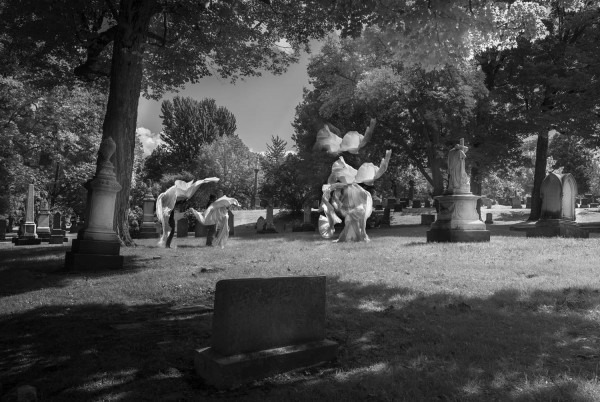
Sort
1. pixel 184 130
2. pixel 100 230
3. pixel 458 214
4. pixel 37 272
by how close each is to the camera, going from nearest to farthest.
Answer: pixel 37 272, pixel 100 230, pixel 458 214, pixel 184 130

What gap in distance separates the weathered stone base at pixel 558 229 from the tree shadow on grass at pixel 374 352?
9.87 metres

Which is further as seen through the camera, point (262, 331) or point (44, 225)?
point (44, 225)

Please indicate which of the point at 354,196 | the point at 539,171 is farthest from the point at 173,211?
the point at 539,171

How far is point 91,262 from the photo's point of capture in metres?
10.5

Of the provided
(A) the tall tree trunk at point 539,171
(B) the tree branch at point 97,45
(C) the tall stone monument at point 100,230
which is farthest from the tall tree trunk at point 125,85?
(A) the tall tree trunk at point 539,171

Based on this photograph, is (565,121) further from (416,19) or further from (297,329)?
(297,329)

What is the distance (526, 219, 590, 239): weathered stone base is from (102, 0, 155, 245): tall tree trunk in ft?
43.2

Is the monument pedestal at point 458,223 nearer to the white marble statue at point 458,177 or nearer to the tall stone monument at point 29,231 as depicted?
the white marble statue at point 458,177

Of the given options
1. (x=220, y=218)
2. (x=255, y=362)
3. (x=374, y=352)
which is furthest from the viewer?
(x=220, y=218)

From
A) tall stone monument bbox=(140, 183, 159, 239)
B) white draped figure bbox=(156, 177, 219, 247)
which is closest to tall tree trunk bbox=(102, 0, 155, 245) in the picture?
white draped figure bbox=(156, 177, 219, 247)

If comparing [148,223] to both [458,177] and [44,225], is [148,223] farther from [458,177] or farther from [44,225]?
[458,177]

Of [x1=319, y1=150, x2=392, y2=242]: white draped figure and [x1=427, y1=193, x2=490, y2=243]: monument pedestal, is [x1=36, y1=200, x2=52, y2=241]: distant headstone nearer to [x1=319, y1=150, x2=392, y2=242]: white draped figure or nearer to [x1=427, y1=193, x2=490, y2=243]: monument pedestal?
[x1=319, y1=150, x2=392, y2=242]: white draped figure

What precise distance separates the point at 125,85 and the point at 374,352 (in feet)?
38.1

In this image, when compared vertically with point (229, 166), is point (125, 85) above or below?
below
